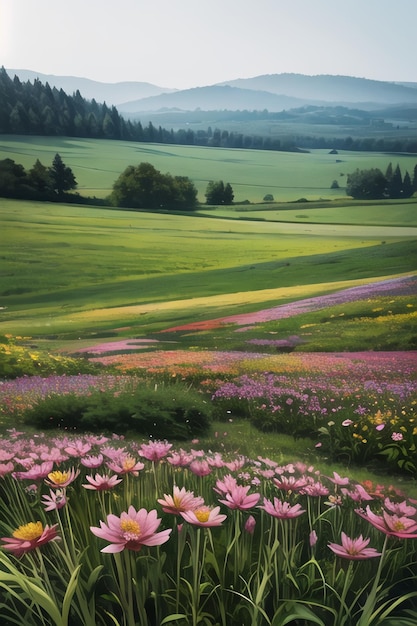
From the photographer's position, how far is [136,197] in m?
2.26

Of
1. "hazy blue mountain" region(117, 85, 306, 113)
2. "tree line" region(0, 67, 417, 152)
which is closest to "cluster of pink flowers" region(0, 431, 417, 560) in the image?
"tree line" region(0, 67, 417, 152)

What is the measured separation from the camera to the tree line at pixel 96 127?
7.32ft

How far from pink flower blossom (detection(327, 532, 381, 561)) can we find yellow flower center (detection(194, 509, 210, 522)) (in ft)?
1.24

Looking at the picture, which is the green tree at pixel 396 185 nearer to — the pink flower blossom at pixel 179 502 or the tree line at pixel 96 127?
the tree line at pixel 96 127

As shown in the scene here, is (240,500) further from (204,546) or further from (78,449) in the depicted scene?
(78,449)

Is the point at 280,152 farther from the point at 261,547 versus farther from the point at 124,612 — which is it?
the point at 124,612

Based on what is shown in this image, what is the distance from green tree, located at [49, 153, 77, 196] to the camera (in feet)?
7.29

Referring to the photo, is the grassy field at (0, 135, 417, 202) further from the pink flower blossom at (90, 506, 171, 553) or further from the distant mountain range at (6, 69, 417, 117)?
the pink flower blossom at (90, 506, 171, 553)

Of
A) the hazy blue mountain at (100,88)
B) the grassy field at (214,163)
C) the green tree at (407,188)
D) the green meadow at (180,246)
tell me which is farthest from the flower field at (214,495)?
the hazy blue mountain at (100,88)

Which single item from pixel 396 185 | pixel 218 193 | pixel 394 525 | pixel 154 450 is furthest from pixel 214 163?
pixel 394 525

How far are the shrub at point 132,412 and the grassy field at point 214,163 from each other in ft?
2.69

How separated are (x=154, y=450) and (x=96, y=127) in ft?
4.46

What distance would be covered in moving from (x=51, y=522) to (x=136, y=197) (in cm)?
126

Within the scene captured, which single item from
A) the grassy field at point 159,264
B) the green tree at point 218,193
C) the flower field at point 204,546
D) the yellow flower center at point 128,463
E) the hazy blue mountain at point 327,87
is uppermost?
the hazy blue mountain at point 327,87
